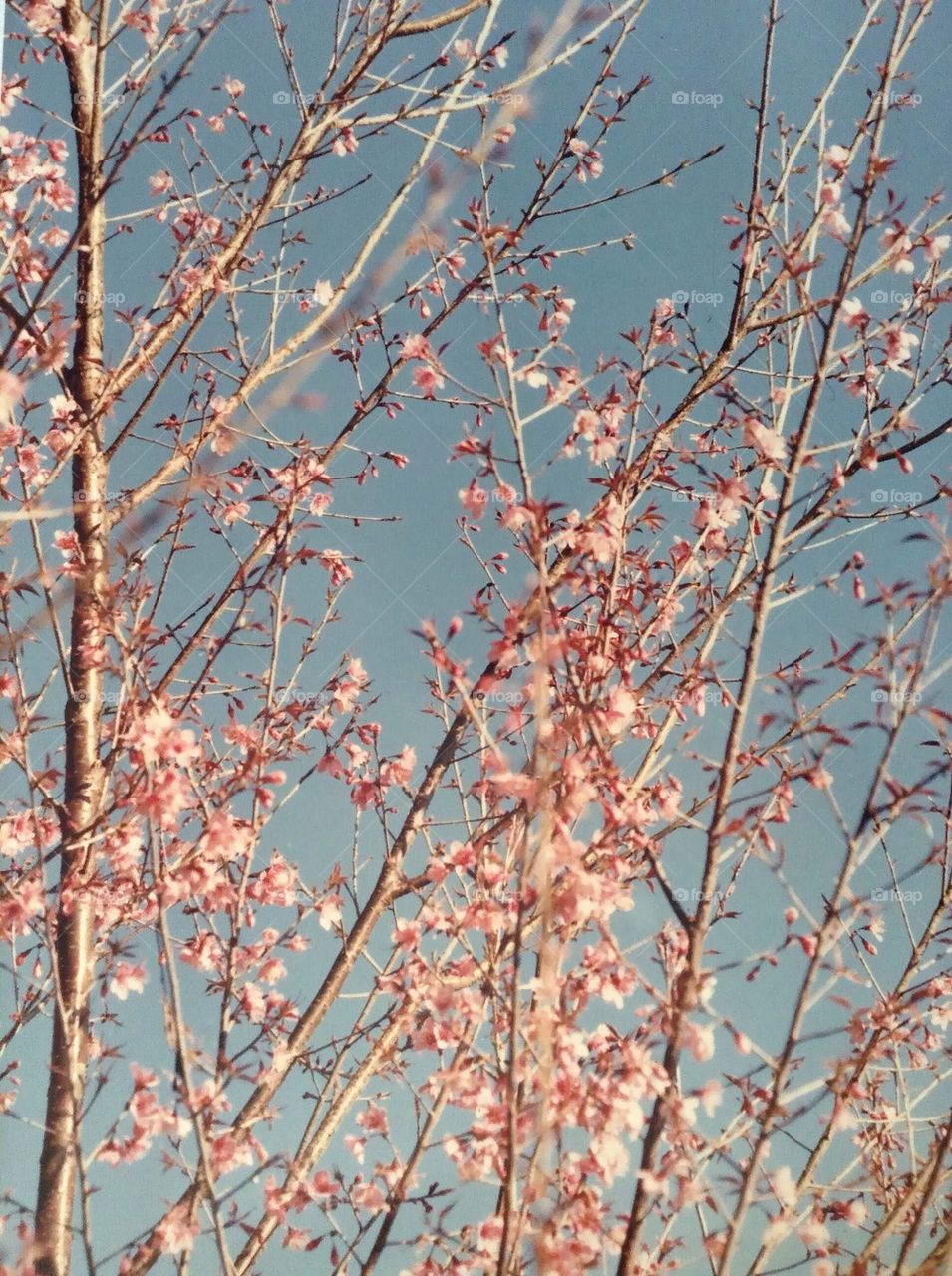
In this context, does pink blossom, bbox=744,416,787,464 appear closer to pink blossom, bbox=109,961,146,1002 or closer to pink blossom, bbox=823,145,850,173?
pink blossom, bbox=823,145,850,173

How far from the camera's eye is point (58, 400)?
113 inches

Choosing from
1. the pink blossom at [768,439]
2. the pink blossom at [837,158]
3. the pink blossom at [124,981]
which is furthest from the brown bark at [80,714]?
the pink blossom at [837,158]

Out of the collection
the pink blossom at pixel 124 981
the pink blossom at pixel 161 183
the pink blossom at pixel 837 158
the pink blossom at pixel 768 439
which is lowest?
the pink blossom at pixel 124 981

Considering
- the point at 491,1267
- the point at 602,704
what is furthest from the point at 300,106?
the point at 491,1267

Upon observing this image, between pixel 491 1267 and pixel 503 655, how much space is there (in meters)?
1.25

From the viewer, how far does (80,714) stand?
108 inches

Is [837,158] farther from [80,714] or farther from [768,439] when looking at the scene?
[80,714]

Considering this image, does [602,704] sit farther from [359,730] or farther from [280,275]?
[280,275]

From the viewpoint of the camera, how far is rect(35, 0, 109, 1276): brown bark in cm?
233

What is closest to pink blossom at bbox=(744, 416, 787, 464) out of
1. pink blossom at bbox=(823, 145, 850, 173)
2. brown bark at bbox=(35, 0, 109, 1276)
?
pink blossom at bbox=(823, 145, 850, 173)

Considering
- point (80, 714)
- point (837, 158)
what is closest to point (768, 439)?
point (837, 158)

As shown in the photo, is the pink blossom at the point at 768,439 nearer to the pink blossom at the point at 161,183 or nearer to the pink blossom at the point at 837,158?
the pink blossom at the point at 837,158

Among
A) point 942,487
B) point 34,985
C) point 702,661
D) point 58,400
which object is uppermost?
point 58,400

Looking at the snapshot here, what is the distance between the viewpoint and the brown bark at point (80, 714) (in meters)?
2.33
